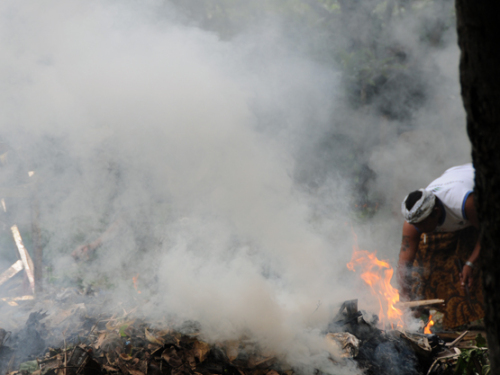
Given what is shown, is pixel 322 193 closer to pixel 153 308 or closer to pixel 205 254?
pixel 205 254

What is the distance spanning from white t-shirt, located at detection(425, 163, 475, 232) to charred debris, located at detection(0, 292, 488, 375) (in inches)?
58.4

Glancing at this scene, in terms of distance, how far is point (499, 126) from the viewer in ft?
3.63

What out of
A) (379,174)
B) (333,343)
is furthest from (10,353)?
(379,174)

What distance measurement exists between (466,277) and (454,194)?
1.16 m

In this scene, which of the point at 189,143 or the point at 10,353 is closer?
the point at 10,353

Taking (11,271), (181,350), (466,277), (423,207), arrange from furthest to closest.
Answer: (11,271)
(466,277)
(423,207)
(181,350)

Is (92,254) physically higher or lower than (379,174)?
lower

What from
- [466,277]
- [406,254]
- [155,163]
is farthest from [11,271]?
[466,277]

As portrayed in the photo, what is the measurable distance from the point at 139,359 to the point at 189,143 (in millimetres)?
2581

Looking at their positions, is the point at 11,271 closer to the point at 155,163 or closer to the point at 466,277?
the point at 155,163

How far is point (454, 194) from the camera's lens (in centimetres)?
411

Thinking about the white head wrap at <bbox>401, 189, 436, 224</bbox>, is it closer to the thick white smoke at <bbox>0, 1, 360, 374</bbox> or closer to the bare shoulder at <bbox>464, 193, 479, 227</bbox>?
the bare shoulder at <bbox>464, 193, 479, 227</bbox>

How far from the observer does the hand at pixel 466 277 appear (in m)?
4.35

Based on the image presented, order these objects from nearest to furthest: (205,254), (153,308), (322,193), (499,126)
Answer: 1. (499,126)
2. (153,308)
3. (205,254)
4. (322,193)
